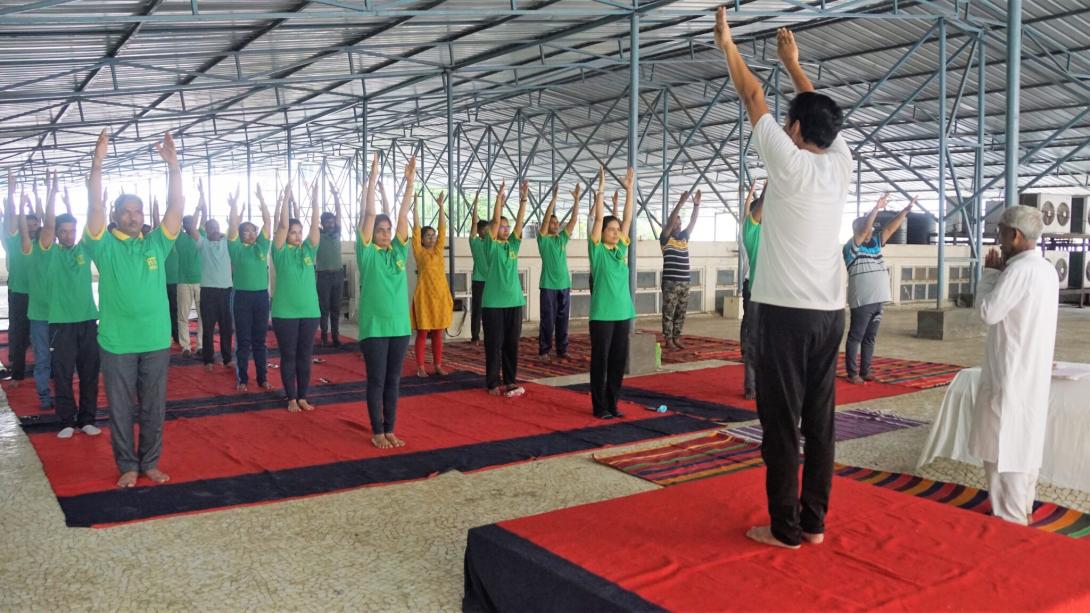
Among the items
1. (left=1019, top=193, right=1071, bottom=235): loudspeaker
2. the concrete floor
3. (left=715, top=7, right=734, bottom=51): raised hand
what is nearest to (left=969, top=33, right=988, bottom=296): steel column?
(left=1019, top=193, right=1071, bottom=235): loudspeaker

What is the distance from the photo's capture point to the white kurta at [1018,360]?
3.73 metres

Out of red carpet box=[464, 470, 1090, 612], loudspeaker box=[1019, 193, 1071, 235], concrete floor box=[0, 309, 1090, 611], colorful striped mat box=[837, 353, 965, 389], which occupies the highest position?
loudspeaker box=[1019, 193, 1071, 235]

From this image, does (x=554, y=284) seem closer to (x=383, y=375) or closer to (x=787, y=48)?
(x=383, y=375)

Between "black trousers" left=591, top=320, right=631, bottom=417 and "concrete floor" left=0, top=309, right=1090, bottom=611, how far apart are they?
118 cm

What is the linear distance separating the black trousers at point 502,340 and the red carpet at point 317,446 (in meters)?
0.22

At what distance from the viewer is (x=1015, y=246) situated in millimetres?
3807

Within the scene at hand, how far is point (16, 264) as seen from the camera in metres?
7.56

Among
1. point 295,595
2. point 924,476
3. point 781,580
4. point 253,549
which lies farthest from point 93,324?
point 924,476

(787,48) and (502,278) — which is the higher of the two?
(787,48)

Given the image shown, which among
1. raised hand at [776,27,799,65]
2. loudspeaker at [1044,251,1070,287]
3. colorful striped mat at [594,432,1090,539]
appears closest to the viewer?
raised hand at [776,27,799,65]

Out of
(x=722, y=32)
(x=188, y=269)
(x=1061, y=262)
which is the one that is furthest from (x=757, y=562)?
(x=1061, y=262)

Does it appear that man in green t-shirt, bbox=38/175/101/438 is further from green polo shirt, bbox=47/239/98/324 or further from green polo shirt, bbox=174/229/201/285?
green polo shirt, bbox=174/229/201/285

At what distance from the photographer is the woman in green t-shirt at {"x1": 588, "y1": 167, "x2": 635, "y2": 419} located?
645cm

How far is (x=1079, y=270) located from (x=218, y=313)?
17613mm
